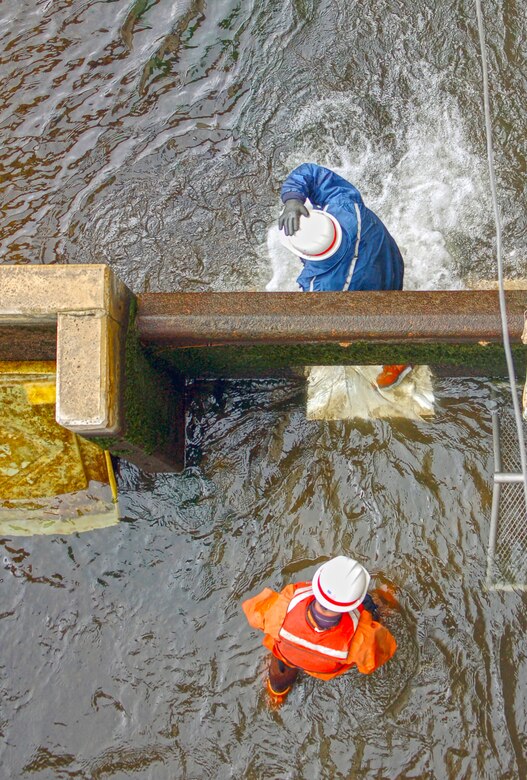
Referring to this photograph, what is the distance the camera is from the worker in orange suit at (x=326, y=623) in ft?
11.0

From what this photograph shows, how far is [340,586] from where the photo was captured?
11.0 ft

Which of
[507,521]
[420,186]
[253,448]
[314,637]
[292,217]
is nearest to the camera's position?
[292,217]

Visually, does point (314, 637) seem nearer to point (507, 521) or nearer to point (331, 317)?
point (507, 521)

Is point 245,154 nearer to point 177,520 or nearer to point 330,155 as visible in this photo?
point 330,155

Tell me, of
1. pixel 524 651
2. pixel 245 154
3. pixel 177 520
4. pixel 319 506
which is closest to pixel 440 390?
pixel 319 506

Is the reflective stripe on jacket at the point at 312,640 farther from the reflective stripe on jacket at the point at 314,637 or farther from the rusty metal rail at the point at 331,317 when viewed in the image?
the rusty metal rail at the point at 331,317

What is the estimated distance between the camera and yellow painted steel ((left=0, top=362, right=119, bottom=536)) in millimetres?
3930

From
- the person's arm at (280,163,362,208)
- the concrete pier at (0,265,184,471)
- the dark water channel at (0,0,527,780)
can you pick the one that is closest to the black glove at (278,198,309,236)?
the person's arm at (280,163,362,208)

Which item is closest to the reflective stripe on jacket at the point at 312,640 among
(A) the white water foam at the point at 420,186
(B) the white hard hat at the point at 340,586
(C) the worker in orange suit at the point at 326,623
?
(C) the worker in orange suit at the point at 326,623

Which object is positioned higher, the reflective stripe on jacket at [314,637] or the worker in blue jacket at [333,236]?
the worker in blue jacket at [333,236]

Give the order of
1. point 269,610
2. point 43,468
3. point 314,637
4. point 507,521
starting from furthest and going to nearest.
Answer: point 43,468, point 507,521, point 269,610, point 314,637

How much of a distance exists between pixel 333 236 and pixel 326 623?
212cm

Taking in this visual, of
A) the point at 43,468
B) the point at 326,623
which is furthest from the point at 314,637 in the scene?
the point at 43,468

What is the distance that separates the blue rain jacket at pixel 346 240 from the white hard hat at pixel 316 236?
10 cm
